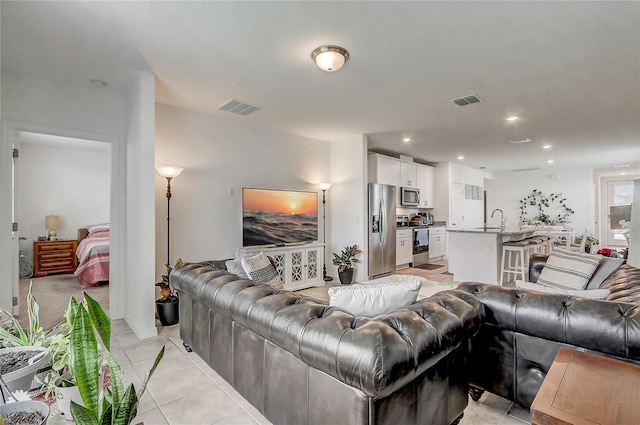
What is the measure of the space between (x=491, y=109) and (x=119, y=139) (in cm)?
465

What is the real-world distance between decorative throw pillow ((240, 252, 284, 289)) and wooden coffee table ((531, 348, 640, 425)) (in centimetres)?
215

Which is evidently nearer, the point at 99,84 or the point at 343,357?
the point at 343,357

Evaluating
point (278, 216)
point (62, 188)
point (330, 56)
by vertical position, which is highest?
point (330, 56)

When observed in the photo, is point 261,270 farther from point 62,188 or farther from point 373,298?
point 62,188

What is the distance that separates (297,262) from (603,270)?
3.56m

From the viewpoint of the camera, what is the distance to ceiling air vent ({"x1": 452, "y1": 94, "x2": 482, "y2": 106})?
3.56 m

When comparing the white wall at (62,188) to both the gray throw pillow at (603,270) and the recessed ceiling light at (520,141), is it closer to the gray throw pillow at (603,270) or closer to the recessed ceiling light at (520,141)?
the gray throw pillow at (603,270)

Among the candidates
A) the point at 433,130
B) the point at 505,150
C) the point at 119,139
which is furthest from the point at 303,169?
the point at 505,150

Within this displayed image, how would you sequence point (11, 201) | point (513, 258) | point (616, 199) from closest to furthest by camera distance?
point (11, 201)
point (513, 258)
point (616, 199)

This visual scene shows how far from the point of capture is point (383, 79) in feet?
10.1

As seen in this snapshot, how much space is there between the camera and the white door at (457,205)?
26.6ft

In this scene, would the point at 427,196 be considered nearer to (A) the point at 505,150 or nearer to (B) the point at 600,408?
(A) the point at 505,150

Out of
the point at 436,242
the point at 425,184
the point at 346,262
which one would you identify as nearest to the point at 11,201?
the point at 346,262

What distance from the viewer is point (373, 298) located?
162cm
